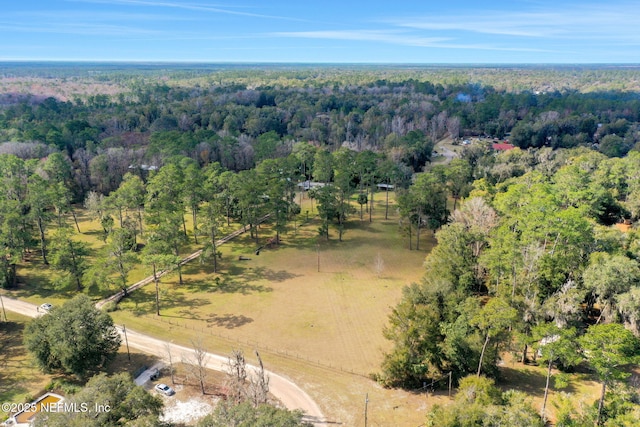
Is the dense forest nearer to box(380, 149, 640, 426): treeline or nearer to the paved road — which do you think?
box(380, 149, 640, 426): treeline

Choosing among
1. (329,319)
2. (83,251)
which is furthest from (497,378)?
(83,251)

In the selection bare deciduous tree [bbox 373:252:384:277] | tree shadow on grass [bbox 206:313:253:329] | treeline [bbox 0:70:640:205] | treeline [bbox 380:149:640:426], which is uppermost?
treeline [bbox 0:70:640:205]

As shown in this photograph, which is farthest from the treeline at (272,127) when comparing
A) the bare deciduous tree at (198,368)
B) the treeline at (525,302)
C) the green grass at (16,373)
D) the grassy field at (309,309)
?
the treeline at (525,302)

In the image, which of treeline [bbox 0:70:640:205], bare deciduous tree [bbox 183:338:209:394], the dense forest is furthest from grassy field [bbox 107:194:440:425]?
treeline [bbox 0:70:640:205]

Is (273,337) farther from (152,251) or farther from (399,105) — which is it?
(399,105)

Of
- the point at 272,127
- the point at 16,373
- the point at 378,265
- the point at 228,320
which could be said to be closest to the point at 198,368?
the point at 228,320

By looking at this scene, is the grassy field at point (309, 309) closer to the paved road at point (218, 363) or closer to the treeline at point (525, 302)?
the paved road at point (218, 363)
